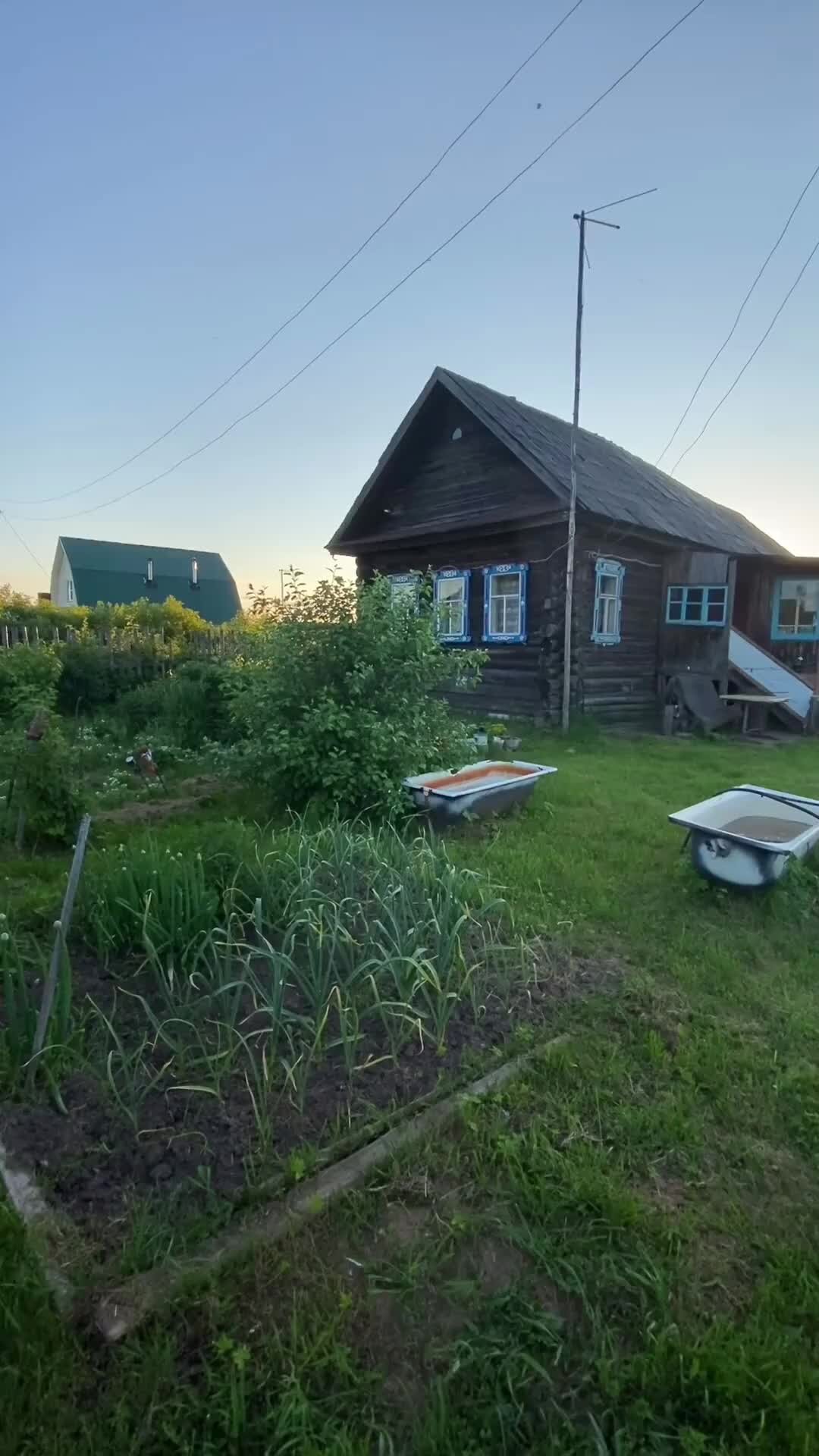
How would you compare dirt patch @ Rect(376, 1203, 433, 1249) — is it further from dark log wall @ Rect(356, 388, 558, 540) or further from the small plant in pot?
dark log wall @ Rect(356, 388, 558, 540)

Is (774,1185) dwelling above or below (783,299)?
below

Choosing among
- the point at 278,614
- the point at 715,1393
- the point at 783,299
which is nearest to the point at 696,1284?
the point at 715,1393

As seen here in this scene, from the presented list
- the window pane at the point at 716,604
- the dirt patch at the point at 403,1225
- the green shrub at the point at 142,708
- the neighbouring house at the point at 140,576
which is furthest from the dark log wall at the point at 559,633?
the neighbouring house at the point at 140,576

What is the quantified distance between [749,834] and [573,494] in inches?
242

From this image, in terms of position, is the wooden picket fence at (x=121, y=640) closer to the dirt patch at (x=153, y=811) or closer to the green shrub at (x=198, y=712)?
the green shrub at (x=198, y=712)

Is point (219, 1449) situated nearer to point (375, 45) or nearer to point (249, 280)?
point (375, 45)

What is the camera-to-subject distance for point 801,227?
766cm

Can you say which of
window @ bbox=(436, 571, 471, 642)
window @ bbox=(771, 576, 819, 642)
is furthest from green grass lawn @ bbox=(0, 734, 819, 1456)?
window @ bbox=(771, 576, 819, 642)

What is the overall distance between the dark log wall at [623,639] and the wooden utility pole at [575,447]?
36 cm

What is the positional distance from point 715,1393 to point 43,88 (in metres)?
9.82

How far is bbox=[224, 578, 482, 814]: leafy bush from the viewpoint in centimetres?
466

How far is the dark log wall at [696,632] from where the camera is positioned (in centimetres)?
1076

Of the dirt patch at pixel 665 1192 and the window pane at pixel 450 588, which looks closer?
the dirt patch at pixel 665 1192

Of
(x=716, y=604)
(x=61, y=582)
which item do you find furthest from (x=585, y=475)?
(x=61, y=582)
